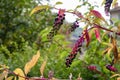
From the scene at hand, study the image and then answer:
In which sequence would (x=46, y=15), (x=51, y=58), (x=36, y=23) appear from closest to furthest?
(x=51, y=58), (x=36, y=23), (x=46, y=15)

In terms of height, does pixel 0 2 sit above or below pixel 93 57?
above

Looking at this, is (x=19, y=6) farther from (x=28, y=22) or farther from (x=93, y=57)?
(x=93, y=57)

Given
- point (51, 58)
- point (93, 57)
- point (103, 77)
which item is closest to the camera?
point (103, 77)

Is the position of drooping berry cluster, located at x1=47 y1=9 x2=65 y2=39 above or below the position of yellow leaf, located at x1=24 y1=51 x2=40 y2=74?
above

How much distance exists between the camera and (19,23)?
25.7 ft

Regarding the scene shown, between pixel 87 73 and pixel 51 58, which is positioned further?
pixel 51 58

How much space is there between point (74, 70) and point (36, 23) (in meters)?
5.82

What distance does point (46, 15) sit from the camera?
9281mm

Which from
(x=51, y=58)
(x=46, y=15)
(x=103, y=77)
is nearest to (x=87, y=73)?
(x=103, y=77)

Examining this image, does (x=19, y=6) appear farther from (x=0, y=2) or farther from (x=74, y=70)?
(x=74, y=70)

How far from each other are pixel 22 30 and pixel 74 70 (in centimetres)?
Result: 519

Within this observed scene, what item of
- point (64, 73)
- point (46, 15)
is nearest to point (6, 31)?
point (46, 15)

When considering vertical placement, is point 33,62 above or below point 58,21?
below

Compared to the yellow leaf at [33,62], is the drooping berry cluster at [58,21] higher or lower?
higher
